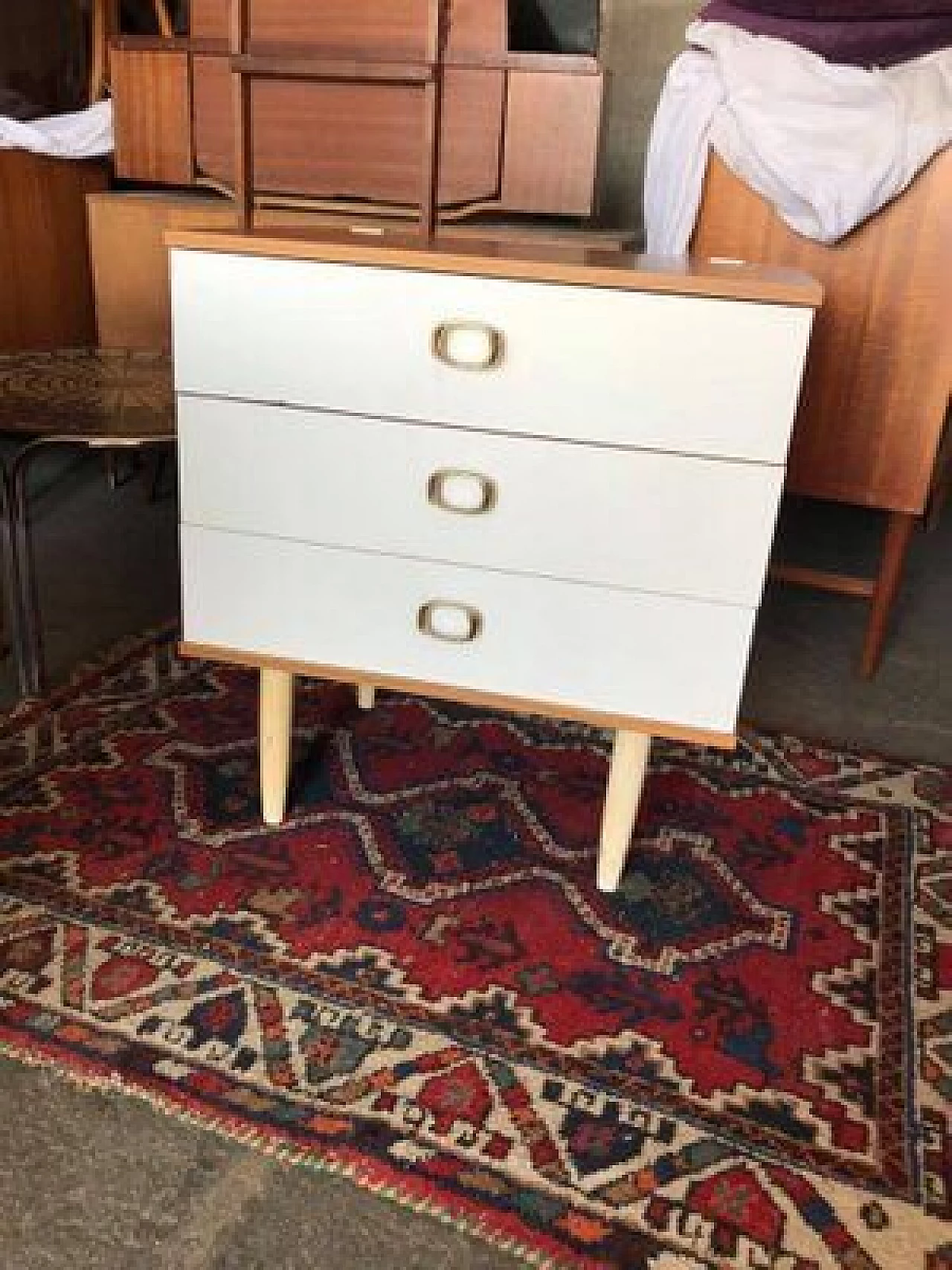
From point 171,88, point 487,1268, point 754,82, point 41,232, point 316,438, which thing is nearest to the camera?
point 487,1268

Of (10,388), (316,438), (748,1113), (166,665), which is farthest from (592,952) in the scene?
(10,388)

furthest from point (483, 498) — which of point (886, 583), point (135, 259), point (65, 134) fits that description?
point (65, 134)

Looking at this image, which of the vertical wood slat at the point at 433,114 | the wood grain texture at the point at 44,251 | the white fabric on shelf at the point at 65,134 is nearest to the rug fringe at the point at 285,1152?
the vertical wood slat at the point at 433,114

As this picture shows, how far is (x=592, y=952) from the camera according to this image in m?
1.12

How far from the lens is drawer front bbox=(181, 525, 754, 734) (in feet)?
3.46

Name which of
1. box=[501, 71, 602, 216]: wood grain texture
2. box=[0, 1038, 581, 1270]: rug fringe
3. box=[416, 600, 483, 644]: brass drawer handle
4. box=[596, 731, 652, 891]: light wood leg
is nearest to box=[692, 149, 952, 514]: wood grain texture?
box=[501, 71, 602, 216]: wood grain texture

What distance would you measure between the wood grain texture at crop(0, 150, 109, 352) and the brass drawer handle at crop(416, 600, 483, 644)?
1.56 m

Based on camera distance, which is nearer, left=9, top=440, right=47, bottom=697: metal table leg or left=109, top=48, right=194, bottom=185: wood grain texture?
left=9, top=440, right=47, bottom=697: metal table leg

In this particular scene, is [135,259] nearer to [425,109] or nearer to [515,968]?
[425,109]

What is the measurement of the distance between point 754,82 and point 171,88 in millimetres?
1146

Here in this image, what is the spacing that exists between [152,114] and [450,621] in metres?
1.56

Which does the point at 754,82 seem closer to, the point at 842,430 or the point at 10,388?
the point at 842,430

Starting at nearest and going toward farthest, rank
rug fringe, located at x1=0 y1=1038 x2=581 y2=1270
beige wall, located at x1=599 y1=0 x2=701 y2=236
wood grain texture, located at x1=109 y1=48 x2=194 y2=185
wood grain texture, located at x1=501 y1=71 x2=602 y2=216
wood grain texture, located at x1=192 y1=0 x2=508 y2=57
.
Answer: rug fringe, located at x1=0 y1=1038 x2=581 y2=1270
wood grain texture, located at x1=192 y1=0 x2=508 y2=57
wood grain texture, located at x1=501 y1=71 x2=602 y2=216
wood grain texture, located at x1=109 y1=48 x2=194 y2=185
beige wall, located at x1=599 y1=0 x2=701 y2=236

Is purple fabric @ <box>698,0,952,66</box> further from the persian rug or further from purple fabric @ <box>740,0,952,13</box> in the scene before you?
the persian rug
